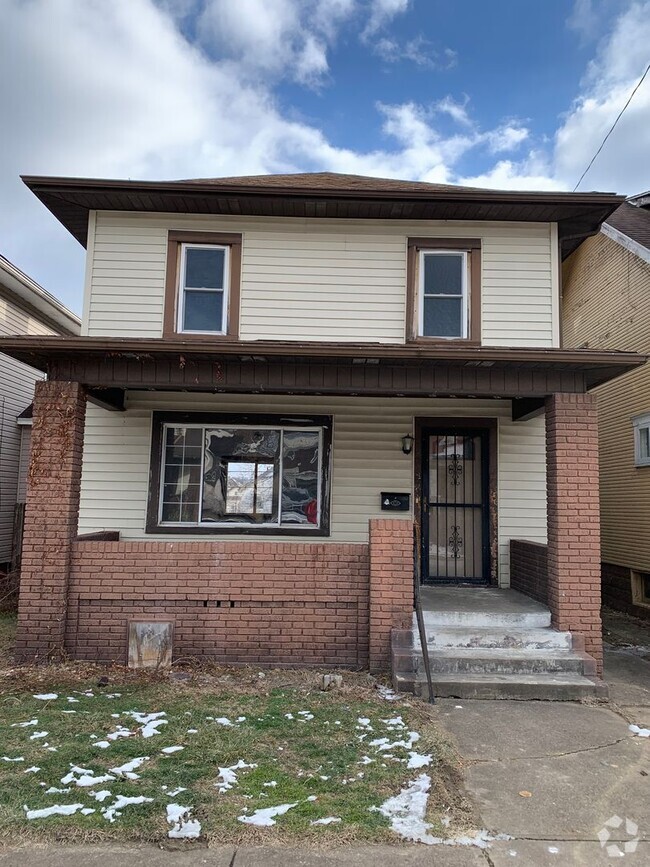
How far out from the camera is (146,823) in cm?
281

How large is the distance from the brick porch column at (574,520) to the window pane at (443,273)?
2195 millimetres

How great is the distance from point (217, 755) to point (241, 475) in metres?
3.89

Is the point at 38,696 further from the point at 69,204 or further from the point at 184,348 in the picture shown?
the point at 69,204

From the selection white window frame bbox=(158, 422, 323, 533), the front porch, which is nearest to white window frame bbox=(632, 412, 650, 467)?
the front porch

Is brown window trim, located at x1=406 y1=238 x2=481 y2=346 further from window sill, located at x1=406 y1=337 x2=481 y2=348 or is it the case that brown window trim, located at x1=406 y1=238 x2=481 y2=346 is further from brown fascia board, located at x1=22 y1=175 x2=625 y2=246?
brown fascia board, located at x1=22 y1=175 x2=625 y2=246

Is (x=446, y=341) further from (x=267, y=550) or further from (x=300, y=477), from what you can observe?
(x=267, y=550)

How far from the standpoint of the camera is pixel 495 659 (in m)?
5.08

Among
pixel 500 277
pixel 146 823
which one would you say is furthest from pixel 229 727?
pixel 500 277

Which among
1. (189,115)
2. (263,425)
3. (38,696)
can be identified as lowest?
(38,696)

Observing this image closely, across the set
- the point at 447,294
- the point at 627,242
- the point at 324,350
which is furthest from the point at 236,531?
the point at 627,242

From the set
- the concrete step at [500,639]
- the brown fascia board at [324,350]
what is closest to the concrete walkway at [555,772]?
the concrete step at [500,639]

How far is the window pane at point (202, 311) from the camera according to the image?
7031 mm

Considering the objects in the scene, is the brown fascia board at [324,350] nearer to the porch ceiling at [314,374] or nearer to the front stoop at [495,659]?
the porch ceiling at [314,374]

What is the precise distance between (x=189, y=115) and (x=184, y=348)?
331 inches
